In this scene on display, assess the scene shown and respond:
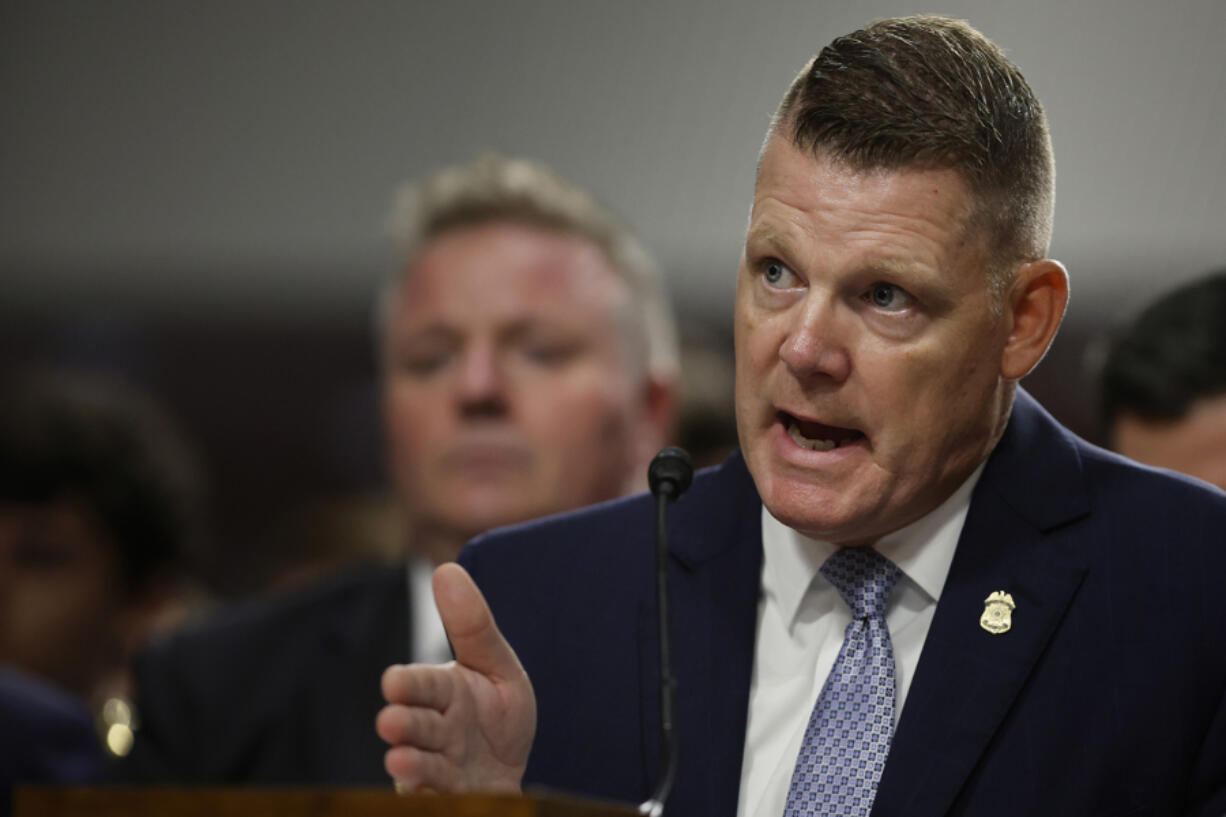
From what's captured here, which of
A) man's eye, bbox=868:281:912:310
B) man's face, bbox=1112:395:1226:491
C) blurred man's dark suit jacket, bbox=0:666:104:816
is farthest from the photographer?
blurred man's dark suit jacket, bbox=0:666:104:816

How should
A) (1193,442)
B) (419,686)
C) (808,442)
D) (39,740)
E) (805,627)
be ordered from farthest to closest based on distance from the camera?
(39,740), (1193,442), (805,627), (808,442), (419,686)

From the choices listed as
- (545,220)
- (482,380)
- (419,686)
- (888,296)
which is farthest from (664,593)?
(545,220)

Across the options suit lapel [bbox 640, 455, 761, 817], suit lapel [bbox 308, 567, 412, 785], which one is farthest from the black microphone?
suit lapel [bbox 308, 567, 412, 785]

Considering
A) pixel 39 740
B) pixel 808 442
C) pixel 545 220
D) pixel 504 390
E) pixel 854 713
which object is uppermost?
pixel 808 442

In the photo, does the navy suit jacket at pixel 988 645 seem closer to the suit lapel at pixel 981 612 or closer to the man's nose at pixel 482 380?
the suit lapel at pixel 981 612

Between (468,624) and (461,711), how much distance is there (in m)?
0.10

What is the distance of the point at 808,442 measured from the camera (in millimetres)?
1902

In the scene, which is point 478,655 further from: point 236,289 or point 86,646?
point 236,289

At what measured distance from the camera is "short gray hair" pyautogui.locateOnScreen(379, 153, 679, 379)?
3680mm

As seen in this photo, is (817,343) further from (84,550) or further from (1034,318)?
(84,550)

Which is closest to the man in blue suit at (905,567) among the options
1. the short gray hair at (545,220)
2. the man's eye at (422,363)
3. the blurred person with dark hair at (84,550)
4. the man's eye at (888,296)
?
the man's eye at (888,296)

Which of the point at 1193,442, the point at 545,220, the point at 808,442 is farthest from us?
the point at 545,220

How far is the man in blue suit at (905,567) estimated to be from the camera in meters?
1.81

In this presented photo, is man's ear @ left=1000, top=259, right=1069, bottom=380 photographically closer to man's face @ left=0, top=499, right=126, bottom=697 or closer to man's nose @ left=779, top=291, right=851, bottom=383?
man's nose @ left=779, top=291, right=851, bottom=383
